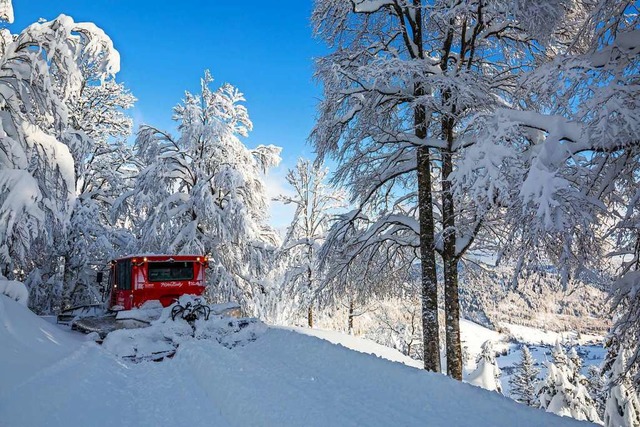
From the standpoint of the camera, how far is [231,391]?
5184 millimetres

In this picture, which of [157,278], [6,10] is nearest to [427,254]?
[157,278]

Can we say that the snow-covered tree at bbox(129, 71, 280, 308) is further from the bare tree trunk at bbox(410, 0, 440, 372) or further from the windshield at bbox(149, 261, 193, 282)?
the bare tree trunk at bbox(410, 0, 440, 372)

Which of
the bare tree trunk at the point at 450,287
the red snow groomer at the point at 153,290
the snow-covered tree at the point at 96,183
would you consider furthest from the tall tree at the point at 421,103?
the snow-covered tree at the point at 96,183

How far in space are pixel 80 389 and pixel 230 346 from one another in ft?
12.6

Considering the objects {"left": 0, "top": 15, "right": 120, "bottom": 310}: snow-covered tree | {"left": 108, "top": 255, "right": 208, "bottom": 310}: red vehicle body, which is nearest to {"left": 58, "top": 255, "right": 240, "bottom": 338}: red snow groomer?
{"left": 108, "top": 255, "right": 208, "bottom": 310}: red vehicle body

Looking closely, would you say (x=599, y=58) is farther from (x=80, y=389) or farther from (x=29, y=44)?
(x=29, y=44)

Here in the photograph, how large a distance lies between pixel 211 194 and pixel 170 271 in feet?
14.7

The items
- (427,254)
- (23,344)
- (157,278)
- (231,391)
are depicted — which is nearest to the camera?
(231,391)

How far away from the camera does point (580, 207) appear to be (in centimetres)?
434

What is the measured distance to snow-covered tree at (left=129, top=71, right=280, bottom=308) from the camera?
Result: 50.7ft

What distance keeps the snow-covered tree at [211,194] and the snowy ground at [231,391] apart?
807cm

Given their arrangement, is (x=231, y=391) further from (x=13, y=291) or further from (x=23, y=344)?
(x=13, y=291)

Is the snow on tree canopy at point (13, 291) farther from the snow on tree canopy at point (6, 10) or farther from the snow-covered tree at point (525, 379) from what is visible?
the snow-covered tree at point (525, 379)

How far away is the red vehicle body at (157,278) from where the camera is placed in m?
11.7
